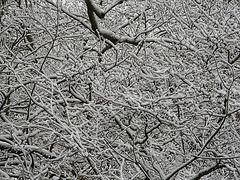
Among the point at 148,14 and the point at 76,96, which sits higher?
the point at 148,14

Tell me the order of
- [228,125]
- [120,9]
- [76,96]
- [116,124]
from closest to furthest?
1. [228,125]
2. [76,96]
3. [116,124]
4. [120,9]

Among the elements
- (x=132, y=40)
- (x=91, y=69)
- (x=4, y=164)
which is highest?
(x=132, y=40)

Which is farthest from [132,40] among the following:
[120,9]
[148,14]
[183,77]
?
[120,9]

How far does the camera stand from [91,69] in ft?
14.2

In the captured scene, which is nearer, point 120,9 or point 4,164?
point 4,164

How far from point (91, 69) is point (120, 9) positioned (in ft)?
10.8

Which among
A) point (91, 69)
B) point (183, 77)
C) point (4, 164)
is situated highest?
point (183, 77)

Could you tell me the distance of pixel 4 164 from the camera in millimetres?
3982

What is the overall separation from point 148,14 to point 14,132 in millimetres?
4068

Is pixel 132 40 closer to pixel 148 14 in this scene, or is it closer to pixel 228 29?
pixel 228 29

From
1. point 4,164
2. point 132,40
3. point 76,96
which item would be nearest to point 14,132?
point 4,164

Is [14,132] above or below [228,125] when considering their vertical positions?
below

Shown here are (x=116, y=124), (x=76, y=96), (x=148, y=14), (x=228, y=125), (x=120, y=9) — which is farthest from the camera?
(x=120, y=9)

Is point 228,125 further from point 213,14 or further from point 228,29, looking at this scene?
point 213,14
